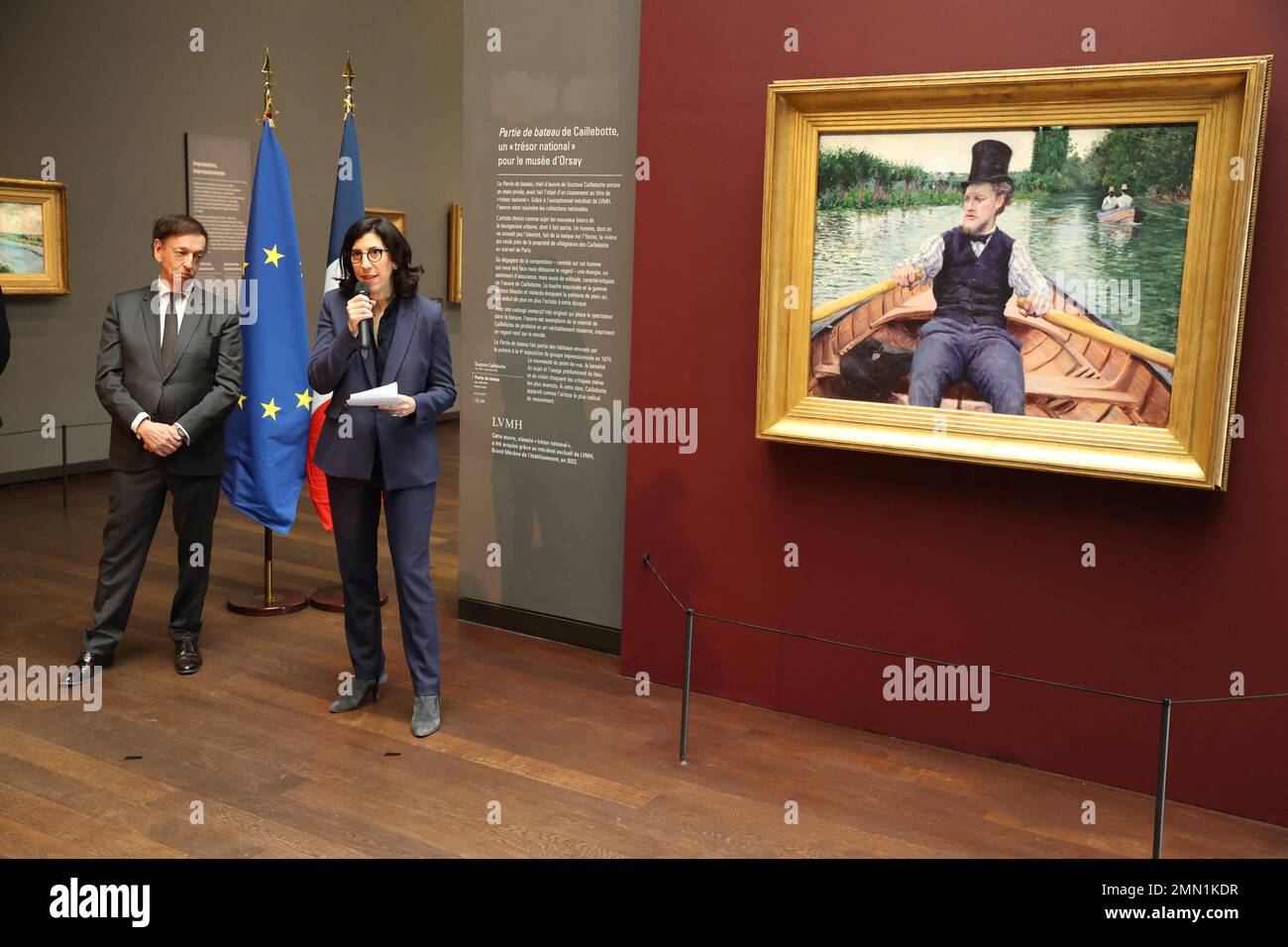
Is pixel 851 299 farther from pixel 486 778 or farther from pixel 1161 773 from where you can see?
pixel 486 778

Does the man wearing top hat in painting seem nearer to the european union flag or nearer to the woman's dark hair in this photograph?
the woman's dark hair

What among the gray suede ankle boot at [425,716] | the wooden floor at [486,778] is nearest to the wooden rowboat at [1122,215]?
the wooden floor at [486,778]

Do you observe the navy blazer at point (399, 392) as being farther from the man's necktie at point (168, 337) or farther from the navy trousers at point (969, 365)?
the navy trousers at point (969, 365)

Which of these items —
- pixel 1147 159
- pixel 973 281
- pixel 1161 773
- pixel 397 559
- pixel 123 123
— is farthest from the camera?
pixel 123 123

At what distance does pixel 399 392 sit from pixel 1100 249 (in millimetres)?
2676

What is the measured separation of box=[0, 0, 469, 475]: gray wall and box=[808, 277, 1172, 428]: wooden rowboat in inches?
291

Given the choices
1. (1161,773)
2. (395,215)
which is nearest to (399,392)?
(1161,773)

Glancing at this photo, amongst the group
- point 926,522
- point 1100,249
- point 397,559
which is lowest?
point 397,559

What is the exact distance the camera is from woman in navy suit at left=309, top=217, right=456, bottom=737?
15.6 ft

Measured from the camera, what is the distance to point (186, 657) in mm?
5570

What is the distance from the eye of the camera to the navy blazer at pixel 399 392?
15.6 ft

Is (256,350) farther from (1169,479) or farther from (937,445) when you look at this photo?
(1169,479)

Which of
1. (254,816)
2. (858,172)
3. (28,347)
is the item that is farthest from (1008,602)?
(28,347)

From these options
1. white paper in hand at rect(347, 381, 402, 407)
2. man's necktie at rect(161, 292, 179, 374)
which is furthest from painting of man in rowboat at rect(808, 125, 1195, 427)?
man's necktie at rect(161, 292, 179, 374)
